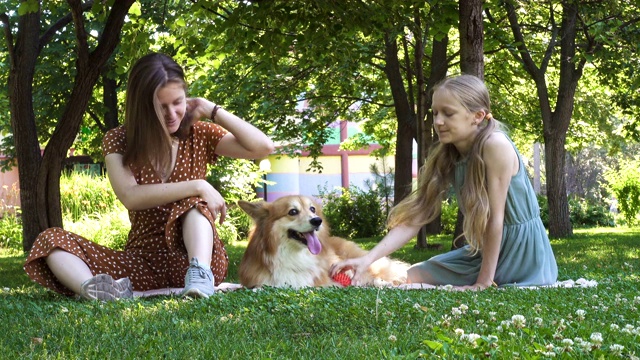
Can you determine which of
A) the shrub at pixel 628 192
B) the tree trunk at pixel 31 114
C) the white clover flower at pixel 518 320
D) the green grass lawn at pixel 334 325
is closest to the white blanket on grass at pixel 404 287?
the green grass lawn at pixel 334 325

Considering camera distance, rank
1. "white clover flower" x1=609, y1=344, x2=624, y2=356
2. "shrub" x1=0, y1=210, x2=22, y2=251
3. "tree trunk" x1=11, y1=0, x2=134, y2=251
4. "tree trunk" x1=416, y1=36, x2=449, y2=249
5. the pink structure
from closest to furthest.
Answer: "white clover flower" x1=609, y1=344, x2=624, y2=356
"tree trunk" x1=11, y1=0, x2=134, y2=251
"tree trunk" x1=416, y1=36, x2=449, y2=249
"shrub" x1=0, y1=210, x2=22, y2=251
the pink structure

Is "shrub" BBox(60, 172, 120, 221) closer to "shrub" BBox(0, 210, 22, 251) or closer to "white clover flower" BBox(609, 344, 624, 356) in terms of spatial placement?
"shrub" BBox(0, 210, 22, 251)

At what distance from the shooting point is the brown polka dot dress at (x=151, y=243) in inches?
192

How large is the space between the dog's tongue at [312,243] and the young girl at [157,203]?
24.9 inches

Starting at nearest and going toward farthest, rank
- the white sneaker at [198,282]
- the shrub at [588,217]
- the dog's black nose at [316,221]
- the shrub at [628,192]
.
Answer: the white sneaker at [198,282] < the dog's black nose at [316,221] < the shrub at [628,192] < the shrub at [588,217]

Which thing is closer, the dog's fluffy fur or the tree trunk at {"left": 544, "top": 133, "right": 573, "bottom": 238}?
the dog's fluffy fur

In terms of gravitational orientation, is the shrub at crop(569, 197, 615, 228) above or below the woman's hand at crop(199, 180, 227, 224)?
below

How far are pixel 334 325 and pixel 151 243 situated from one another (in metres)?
2.12

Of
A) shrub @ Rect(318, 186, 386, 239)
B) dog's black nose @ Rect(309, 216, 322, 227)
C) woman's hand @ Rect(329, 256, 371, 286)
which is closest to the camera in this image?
woman's hand @ Rect(329, 256, 371, 286)

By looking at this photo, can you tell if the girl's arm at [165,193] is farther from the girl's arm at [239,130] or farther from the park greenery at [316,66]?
the park greenery at [316,66]

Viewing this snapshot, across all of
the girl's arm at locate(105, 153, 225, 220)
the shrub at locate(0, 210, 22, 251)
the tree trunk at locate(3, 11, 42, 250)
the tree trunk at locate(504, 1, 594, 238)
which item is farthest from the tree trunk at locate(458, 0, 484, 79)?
the shrub at locate(0, 210, 22, 251)

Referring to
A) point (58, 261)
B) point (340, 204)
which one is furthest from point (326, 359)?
point (340, 204)

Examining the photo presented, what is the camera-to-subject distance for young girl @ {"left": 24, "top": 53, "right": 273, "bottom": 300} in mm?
4793

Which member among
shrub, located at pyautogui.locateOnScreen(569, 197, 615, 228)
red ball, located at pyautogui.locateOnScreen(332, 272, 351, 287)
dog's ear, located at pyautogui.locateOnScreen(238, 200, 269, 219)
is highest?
dog's ear, located at pyautogui.locateOnScreen(238, 200, 269, 219)
